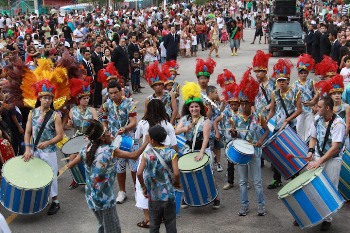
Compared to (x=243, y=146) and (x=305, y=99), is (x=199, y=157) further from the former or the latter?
(x=305, y=99)

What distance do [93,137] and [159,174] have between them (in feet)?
2.62

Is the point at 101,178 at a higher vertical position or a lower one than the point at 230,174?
higher

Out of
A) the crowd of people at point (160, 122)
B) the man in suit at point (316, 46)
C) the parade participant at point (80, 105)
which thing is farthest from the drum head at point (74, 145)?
the man in suit at point (316, 46)

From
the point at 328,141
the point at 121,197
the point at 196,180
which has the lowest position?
the point at 121,197

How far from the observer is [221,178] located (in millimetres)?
9812

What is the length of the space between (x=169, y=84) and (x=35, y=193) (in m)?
3.59

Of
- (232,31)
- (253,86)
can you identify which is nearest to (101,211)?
(253,86)

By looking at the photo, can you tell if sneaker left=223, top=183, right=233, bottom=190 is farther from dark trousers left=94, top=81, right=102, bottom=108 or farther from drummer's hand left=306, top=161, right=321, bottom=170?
dark trousers left=94, top=81, right=102, bottom=108

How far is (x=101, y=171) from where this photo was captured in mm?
6301

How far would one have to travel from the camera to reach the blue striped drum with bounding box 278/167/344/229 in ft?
22.1

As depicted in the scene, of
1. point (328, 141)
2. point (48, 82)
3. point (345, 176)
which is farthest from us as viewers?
point (48, 82)

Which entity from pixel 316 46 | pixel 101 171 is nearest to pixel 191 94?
pixel 101 171

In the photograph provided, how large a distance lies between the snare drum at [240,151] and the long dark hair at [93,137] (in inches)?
82.3

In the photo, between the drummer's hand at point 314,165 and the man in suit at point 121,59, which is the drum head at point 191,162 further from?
the man in suit at point 121,59
